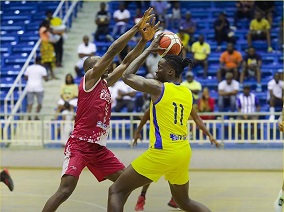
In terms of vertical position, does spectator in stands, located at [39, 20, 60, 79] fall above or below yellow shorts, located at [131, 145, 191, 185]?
above

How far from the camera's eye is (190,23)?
20.5 metres

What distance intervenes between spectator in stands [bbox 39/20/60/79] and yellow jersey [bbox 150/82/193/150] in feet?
41.7

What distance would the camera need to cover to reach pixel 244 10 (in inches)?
828

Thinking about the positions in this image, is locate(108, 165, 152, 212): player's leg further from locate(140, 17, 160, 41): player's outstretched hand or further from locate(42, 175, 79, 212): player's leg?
locate(140, 17, 160, 41): player's outstretched hand

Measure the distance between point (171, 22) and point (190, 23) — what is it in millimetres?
715

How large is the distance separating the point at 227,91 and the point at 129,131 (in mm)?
2781

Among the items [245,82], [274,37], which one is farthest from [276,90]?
[274,37]

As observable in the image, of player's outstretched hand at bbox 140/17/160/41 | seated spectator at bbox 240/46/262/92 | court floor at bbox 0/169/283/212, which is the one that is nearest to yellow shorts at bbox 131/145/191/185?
player's outstretched hand at bbox 140/17/160/41

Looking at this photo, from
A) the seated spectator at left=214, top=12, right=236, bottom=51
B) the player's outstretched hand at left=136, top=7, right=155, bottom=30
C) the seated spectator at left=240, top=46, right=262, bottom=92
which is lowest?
the seated spectator at left=240, top=46, right=262, bottom=92

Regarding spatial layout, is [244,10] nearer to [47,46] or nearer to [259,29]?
[259,29]

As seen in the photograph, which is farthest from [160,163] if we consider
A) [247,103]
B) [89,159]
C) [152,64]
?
[152,64]

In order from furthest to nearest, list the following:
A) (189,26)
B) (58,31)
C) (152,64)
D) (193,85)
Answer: (58,31) < (189,26) < (152,64) < (193,85)

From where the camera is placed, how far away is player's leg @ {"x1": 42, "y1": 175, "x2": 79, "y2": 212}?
312 inches

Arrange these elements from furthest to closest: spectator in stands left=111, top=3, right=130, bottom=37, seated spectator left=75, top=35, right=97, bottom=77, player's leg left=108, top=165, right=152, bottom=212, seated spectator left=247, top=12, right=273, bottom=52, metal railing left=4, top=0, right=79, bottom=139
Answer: spectator in stands left=111, top=3, right=130, bottom=37 → seated spectator left=247, top=12, right=273, bottom=52 → seated spectator left=75, top=35, right=97, bottom=77 → metal railing left=4, top=0, right=79, bottom=139 → player's leg left=108, top=165, right=152, bottom=212
